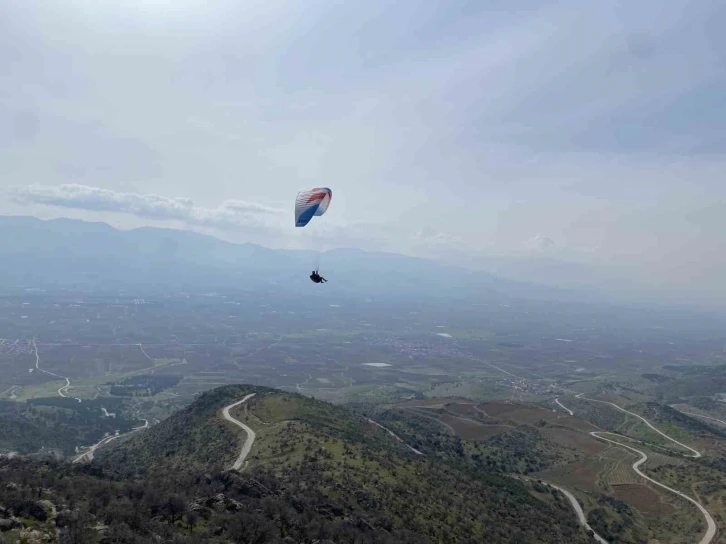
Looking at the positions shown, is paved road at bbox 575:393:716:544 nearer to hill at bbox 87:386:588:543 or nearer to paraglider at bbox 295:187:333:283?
hill at bbox 87:386:588:543

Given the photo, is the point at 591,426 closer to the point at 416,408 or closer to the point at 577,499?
the point at 416,408

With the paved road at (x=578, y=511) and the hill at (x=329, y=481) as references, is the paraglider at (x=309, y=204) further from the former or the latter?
the paved road at (x=578, y=511)

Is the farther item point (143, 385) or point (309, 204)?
point (143, 385)

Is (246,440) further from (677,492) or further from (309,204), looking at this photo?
(677,492)

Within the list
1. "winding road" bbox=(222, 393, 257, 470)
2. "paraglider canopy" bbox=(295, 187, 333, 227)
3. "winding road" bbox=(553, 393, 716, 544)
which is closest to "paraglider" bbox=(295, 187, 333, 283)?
"paraglider canopy" bbox=(295, 187, 333, 227)

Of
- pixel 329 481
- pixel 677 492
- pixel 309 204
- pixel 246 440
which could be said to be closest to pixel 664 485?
pixel 677 492

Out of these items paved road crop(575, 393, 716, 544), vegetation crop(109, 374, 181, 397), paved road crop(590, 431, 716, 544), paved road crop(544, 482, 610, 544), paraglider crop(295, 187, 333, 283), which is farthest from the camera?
vegetation crop(109, 374, 181, 397)
